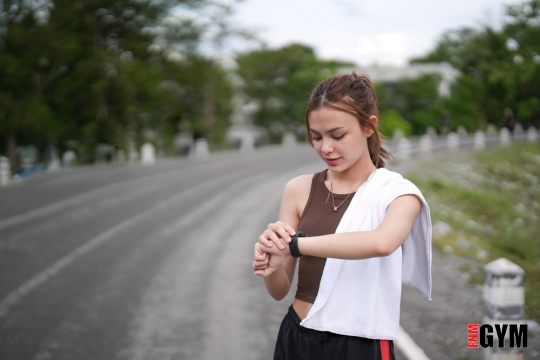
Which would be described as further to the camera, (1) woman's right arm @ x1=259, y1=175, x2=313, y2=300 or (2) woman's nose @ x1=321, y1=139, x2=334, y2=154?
(1) woman's right arm @ x1=259, y1=175, x2=313, y2=300

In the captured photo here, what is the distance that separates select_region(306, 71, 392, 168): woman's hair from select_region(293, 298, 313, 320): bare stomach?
720 millimetres

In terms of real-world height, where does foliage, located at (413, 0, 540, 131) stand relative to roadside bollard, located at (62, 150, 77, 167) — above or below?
above

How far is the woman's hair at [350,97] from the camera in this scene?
6.88ft

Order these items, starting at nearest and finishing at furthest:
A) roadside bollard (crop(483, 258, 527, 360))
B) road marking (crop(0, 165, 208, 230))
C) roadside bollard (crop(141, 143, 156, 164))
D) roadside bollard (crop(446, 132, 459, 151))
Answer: roadside bollard (crop(483, 258, 527, 360)), road marking (crop(0, 165, 208, 230)), roadside bollard (crop(141, 143, 156, 164)), roadside bollard (crop(446, 132, 459, 151))

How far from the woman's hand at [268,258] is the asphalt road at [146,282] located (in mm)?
3239

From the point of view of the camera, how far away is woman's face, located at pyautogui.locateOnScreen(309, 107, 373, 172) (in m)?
2.10

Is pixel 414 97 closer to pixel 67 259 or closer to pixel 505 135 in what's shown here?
pixel 505 135

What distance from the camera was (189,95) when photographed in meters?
38.2

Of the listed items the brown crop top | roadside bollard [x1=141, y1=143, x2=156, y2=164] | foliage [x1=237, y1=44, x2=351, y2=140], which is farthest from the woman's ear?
foliage [x1=237, y1=44, x2=351, y2=140]

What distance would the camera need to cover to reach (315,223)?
2195 millimetres

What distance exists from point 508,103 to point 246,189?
990 cm

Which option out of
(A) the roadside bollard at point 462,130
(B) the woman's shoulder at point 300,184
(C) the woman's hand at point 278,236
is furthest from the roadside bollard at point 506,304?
(A) the roadside bollard at point 462,130

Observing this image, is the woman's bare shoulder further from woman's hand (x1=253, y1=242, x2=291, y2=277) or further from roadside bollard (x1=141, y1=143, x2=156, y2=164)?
roadside bollard (x1=141, y1=143, x2=156, y2=164)

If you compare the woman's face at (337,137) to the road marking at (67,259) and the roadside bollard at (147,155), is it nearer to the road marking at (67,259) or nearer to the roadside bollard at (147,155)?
the road marking at (67,259)
